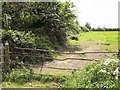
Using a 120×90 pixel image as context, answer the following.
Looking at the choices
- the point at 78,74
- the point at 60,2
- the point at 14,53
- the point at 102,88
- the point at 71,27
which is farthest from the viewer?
the point at 71,27

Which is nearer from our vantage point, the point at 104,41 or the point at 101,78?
the point at 101,78

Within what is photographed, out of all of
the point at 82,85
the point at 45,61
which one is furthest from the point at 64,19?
the point at 82,85

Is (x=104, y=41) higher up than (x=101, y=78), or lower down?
lower down

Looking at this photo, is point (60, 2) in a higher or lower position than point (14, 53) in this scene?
higher

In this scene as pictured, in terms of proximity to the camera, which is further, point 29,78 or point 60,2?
point 60,2

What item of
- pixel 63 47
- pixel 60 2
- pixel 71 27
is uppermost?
pixel 60 2

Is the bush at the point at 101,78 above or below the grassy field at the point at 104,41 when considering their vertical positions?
above

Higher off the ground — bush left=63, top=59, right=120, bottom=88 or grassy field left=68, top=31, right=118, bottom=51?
bush left=63, top=59, right=120, bottom=88

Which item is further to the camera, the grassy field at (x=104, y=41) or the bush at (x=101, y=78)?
the grassy field at (x=104, y=41)

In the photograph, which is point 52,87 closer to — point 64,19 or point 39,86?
point 39,86

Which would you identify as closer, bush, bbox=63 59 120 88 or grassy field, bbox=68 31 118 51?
bush, bbox=63 59 120 88

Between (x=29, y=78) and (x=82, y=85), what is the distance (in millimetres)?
2066

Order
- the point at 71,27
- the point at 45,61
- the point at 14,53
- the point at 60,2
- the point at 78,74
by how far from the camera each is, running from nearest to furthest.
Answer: the point at 78,74
the point at 14,53
the point at 45,61
the point at 60,2
the point at 71,27

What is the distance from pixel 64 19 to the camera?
14820mm
